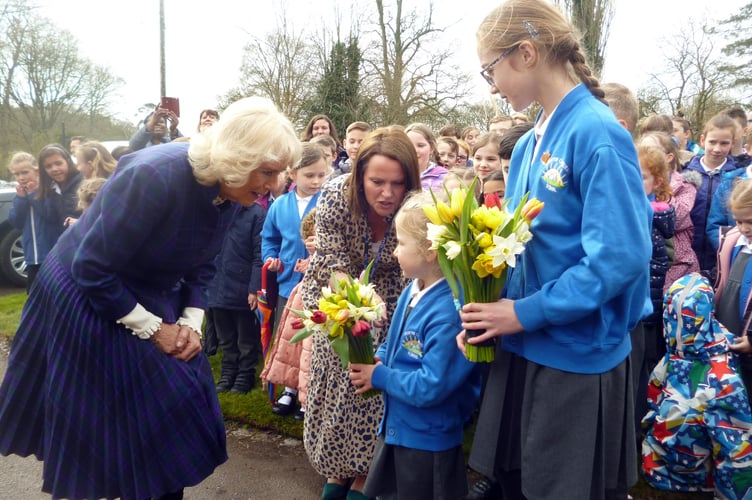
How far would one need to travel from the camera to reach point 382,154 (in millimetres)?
2916

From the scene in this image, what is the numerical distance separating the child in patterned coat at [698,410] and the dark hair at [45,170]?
621 centimetres

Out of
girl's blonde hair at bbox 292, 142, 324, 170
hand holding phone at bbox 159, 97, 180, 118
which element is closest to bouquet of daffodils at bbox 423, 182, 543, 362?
girl's blonde hair at bbox 292, 142, 324, 170

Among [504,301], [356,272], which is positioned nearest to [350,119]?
[356,272]

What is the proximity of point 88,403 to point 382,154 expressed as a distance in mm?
1773

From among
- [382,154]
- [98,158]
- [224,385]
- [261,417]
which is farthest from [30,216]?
[382,154]

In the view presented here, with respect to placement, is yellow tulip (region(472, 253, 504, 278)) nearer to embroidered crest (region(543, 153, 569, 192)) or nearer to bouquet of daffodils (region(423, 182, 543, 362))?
bouquet of daffodils (region(423, 182, 543, 362))

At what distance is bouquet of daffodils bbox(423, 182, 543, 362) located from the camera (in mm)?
1754

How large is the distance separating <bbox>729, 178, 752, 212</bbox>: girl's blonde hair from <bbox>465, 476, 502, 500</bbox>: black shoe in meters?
2.07

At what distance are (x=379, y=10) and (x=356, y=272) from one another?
21.6 m

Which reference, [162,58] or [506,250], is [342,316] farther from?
[162,58]

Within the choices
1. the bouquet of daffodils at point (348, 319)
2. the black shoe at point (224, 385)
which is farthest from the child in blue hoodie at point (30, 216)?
the bouquet of daffodils at point (348, 319)

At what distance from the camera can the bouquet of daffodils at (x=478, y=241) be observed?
5.75 feet

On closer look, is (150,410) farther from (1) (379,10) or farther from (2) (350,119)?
(1) (379,10)

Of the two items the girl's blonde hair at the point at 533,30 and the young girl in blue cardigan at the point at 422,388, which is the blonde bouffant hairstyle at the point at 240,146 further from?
the girl's blonde hair at the point at 533,30
